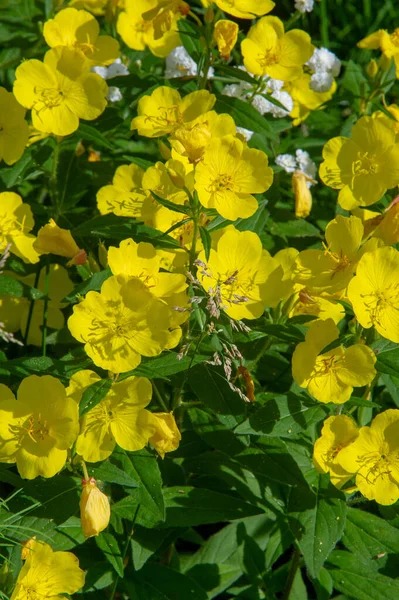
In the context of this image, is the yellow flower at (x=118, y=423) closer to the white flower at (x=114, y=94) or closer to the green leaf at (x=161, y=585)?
the green leaf at (x=161, y=585)

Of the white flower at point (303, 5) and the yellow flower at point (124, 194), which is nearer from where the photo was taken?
the yellow flower at point (124, 194)

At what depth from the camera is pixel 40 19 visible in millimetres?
3037

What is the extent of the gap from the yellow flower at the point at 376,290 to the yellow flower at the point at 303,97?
3.98 ft

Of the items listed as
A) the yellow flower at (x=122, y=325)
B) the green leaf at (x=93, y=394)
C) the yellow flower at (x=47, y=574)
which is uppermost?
the yellow flower at (x=122, y=325)

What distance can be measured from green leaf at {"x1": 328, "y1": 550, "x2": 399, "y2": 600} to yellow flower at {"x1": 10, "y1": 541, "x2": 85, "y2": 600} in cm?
78

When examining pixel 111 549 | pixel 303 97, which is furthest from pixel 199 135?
pixel 303 97

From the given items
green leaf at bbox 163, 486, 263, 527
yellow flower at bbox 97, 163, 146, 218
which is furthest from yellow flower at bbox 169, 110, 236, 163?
green leaf at bbox 163, 486, 263, 527

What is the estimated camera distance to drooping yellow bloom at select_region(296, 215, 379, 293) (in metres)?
1.94

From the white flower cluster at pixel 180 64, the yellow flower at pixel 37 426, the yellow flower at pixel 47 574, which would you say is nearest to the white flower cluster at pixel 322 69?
the white flower cluster at pixel 180 64

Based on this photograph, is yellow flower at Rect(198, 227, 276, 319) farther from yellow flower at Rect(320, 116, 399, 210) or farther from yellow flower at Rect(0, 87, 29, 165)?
yellow flower at Rect(0, 87, 29, 165)

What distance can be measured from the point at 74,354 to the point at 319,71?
1.62 m

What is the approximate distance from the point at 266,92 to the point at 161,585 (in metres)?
1.71

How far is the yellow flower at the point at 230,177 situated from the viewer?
1.98 meters

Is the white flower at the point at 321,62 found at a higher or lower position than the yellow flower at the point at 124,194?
higher
